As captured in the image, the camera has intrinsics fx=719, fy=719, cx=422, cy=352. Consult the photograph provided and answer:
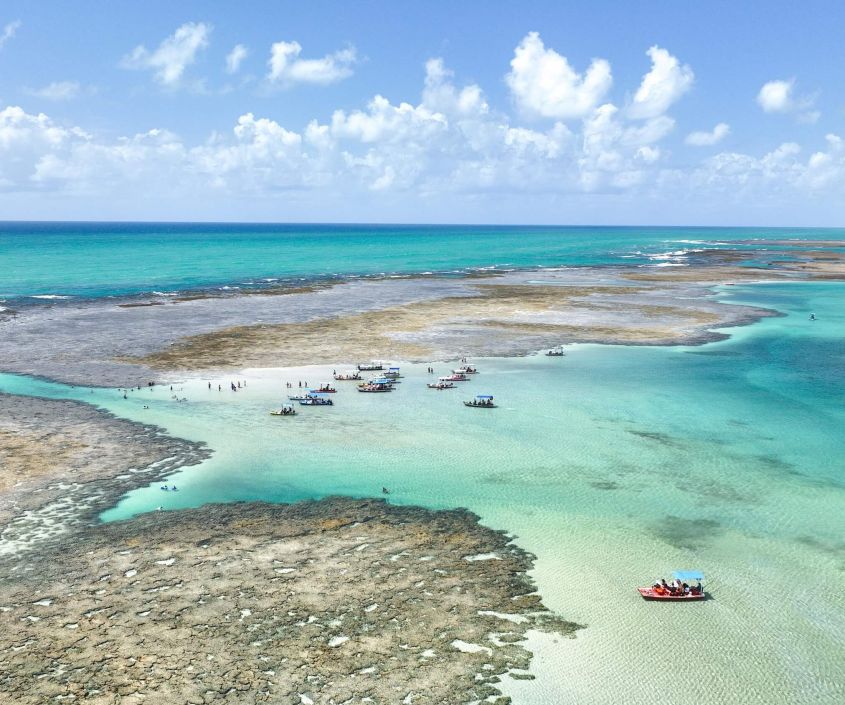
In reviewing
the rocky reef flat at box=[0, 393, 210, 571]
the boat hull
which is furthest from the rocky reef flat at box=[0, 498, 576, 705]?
the boat hull

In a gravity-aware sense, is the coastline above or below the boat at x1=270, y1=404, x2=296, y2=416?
above

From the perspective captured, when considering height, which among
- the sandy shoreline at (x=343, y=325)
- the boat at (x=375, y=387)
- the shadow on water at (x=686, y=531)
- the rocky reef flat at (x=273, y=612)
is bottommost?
the rocky reef flat at (x=273, y=612)

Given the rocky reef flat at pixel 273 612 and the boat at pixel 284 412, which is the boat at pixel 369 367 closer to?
the boat at pixel 284 412

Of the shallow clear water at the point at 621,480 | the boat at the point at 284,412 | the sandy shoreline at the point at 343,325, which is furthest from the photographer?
the sandy shoreline at the point at 343,325

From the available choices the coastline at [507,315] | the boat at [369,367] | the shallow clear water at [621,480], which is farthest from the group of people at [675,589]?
the boat at [369,367]

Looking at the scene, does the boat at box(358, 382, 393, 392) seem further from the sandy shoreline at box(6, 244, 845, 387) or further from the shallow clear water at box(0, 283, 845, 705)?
the sandy shoreline at box(6, 244, 845, 387)

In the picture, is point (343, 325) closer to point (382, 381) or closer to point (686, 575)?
point (382, 381)

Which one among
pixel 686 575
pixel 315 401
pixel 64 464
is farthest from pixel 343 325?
pixel 686 575
